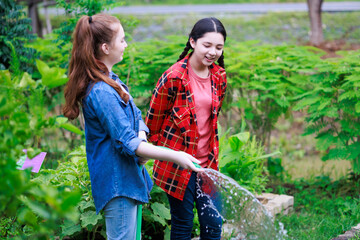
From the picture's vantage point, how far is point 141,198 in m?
2.21

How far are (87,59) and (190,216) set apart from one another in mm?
1311

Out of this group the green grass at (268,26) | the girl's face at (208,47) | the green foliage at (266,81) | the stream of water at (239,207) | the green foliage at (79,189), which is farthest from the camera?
the green grass at (268,26)

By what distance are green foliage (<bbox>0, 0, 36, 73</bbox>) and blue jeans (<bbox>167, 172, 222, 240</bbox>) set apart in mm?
2950

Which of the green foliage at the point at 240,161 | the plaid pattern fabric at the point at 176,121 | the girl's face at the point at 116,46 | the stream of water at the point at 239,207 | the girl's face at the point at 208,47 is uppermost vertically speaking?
the girl's face at the point at 116,46

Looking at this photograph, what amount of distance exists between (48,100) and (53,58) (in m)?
0.60

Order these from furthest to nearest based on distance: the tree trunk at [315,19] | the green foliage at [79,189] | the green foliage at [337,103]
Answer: the tree trunk at [315,19] < the green foliage at [337,103] < the green foliage at [79,189]

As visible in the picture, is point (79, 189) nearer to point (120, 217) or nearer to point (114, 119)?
point (120, 217)

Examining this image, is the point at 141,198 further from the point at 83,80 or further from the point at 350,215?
the point at 350,215

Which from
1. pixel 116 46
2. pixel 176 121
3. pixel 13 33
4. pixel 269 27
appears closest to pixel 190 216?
pixel 176 121

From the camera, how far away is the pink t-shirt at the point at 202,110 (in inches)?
109

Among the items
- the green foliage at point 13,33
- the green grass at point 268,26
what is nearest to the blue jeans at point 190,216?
the green foliage at point 13,33

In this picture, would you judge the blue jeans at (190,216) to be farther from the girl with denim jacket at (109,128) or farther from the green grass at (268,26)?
the green grass at (268,26)

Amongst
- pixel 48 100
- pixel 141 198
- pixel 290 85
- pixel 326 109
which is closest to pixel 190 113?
pixel 141 198

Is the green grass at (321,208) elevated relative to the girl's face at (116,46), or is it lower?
lower
